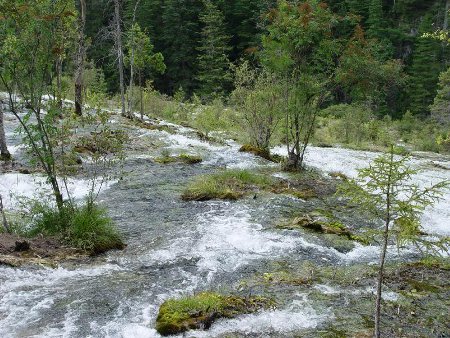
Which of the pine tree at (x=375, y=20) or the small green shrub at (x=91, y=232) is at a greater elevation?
the pine tree at (x=375, y=20)

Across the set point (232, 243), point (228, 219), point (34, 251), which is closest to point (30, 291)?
point (34, 251)

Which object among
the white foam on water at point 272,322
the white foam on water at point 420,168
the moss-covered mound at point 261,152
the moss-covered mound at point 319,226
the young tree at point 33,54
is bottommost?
the white foam on water at point 420,168

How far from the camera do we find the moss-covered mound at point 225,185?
36.8 ft

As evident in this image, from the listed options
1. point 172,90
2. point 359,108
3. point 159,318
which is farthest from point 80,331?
point 172,90

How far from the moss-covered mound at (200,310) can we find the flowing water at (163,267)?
0.13m

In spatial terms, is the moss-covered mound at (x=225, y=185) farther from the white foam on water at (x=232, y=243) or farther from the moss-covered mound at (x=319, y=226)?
the moss-covered mound at (x=319, y=226)

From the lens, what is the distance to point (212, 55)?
155ft

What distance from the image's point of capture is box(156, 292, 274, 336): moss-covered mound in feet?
16.9

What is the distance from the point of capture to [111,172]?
13898 millimetres

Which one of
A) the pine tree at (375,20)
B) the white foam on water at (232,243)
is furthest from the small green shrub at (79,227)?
the pine tree at (375,20)

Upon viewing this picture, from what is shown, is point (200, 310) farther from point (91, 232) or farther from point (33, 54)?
point (33, 54)

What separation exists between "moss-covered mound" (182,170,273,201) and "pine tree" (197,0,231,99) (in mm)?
33541

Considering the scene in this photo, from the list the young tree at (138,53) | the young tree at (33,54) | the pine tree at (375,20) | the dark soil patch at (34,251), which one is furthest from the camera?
the pine tree at (375,20)

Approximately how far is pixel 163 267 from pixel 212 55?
42.1 meters
